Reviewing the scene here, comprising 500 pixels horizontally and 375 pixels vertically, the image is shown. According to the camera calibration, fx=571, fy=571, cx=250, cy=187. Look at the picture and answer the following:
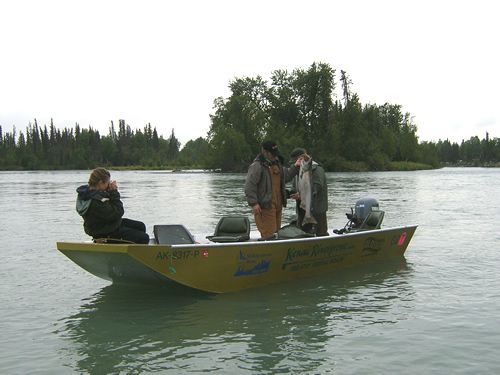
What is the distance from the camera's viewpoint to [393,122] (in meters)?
104

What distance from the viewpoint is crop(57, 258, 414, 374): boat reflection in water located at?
18.1 feet

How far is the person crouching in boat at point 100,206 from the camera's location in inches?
271

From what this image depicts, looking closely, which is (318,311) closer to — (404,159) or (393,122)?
(404,159)

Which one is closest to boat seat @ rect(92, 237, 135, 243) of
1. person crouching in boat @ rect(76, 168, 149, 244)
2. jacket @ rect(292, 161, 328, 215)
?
person crouching in boat @ rect(76, 168, 149, 244)

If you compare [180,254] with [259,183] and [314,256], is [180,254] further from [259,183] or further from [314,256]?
[314,256]

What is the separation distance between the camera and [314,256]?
8602mm

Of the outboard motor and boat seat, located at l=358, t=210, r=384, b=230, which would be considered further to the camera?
the outboard motor

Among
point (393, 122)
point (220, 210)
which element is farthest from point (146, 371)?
point (393, 122)

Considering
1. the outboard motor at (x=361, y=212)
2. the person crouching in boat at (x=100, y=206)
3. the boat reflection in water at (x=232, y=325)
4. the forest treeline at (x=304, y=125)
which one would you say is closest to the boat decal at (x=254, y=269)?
the boat reflection in water at (x=232, y=325)

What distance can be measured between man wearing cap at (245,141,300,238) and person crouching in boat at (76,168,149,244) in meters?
2.08

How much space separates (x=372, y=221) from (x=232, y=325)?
451 centimetres

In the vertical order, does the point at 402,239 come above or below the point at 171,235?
below

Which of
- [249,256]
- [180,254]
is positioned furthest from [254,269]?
[180,254]

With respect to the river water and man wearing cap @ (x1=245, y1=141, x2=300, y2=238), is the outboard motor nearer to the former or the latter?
the river water
